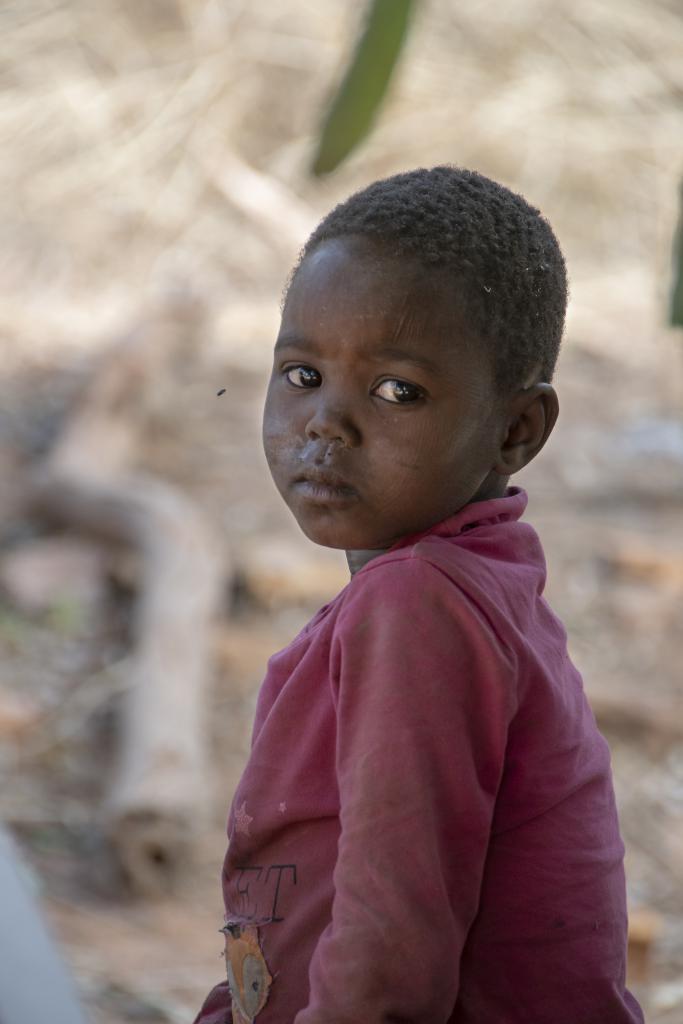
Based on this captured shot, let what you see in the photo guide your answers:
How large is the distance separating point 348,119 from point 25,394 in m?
5.28

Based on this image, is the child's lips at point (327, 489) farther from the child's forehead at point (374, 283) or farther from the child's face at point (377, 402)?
the child's forehead at point (374, 283)

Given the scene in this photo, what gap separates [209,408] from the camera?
23.0 ft

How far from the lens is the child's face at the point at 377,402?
1092mm

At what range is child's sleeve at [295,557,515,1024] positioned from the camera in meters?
0.97

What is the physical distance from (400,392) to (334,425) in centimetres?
6

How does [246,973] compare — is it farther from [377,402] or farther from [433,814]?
[377,402]

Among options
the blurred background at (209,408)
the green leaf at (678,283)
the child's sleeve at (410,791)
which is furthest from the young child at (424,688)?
the blurred background at (209,408)

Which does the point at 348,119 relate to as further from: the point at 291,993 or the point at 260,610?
the point at 260,610

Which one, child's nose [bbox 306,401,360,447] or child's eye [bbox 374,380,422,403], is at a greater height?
child's eye [bbox 374,380,422,403]

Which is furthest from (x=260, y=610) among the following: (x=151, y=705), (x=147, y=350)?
(x=147, y=350)

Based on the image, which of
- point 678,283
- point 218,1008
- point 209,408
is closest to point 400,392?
point 218,1008

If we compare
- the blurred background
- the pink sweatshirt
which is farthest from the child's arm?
the blurred background

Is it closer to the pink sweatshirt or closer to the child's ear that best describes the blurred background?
the child's ear

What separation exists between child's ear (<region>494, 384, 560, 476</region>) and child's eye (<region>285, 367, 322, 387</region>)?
0.54ft
